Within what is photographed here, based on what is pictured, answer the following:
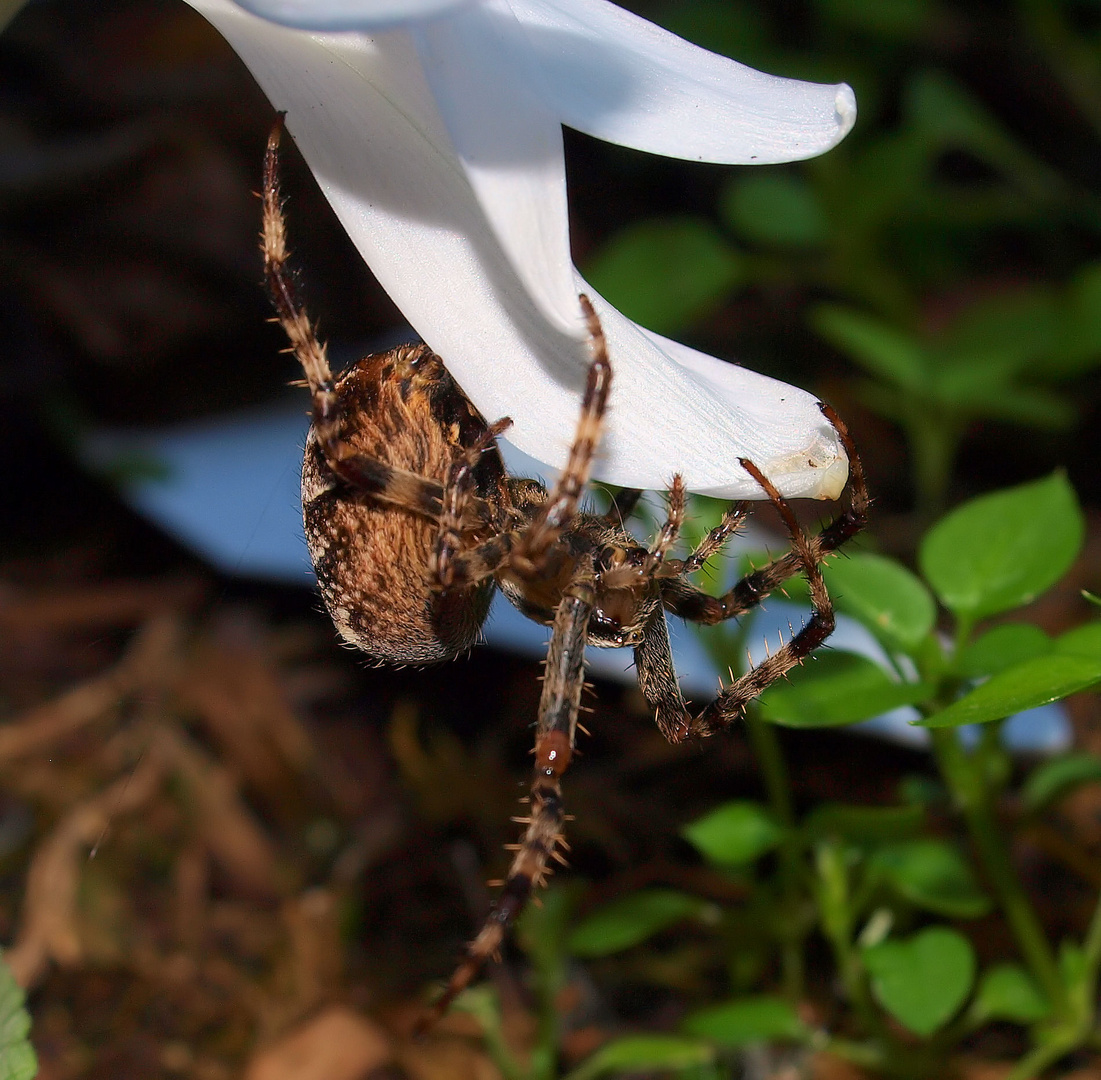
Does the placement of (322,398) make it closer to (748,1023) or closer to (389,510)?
(389,510)

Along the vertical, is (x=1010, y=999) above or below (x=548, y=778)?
below

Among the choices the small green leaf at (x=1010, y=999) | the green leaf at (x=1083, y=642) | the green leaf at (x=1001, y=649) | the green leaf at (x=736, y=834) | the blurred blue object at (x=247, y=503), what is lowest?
the blurred blue object at (x=247, y=503)

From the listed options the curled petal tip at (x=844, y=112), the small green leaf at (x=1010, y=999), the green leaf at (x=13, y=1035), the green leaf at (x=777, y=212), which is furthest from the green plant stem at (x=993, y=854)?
the green leaf at (x=777, y=212)

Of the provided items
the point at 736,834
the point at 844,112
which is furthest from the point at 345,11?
the point at 736,834

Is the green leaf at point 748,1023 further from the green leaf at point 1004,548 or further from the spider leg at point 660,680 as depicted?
the green leaf at point 1004,548

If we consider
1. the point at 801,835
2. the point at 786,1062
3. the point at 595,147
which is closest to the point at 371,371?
the point at 801,835

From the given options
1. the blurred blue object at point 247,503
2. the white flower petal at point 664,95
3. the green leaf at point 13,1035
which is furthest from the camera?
the blurred blue object at point 247,503
